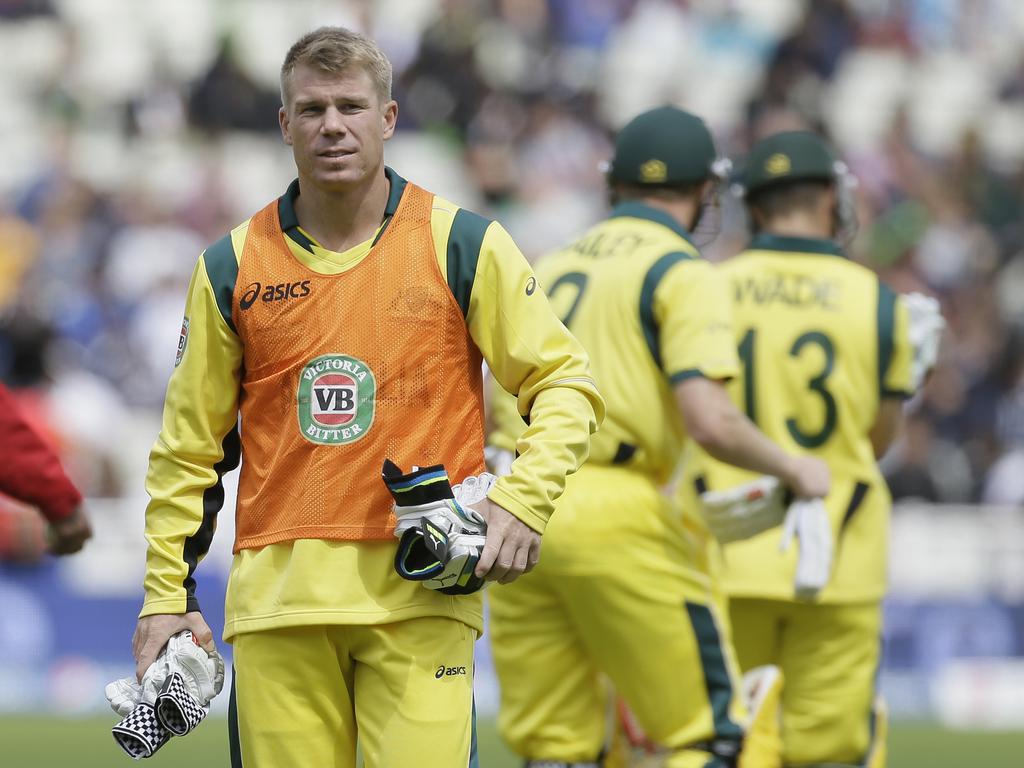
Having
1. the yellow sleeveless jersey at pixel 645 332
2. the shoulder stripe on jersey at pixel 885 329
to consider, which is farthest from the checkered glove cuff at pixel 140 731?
the shoulder stripe on jersey at pixel 885 329

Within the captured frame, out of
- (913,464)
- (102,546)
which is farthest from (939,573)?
(102,546)

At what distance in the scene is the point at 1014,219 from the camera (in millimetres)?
18125

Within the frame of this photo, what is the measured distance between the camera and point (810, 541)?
6.40 metres

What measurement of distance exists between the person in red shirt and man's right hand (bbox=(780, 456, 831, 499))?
7.95ft

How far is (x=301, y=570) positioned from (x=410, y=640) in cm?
31

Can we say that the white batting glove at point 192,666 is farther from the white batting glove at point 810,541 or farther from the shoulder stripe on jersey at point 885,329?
the shoulder stripe on jersey at point 885,329

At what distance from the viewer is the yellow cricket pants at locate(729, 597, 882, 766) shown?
6926 millimetres

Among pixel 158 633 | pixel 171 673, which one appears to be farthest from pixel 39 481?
pixel 171 673

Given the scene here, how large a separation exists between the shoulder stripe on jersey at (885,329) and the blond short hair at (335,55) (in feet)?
10.3

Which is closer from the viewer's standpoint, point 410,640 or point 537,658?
point 410,640

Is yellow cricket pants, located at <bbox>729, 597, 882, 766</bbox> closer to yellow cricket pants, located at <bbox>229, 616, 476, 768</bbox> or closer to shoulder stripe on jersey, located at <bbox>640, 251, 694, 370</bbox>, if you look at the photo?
shoulder stripe on jersey, located at <bbox>640, 251, 694, 370</bbox>

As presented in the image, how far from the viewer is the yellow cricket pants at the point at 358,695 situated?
4.34 meters

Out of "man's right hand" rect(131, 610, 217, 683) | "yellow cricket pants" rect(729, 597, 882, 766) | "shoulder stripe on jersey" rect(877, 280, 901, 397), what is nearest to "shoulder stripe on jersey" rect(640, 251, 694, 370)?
"shoulder stripe on jersey" rect(877, 280, 901, 397)

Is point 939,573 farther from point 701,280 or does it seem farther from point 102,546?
point 701,280
